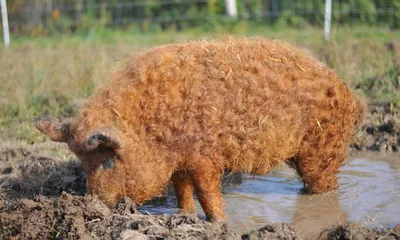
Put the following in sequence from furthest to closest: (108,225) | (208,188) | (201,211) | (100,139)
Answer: (201,211), (208,188), (108,225), (100,139)

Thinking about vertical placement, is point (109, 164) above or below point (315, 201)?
above

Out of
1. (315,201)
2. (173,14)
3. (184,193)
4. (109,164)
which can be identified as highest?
(109,164)

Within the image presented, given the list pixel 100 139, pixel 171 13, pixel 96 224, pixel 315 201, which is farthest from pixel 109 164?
pixel 171 13

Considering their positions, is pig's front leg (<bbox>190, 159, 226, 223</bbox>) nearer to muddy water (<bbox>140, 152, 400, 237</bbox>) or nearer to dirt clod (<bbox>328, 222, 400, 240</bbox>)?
muddy water (<bbox>140, 152, 400, 237</bbox>)

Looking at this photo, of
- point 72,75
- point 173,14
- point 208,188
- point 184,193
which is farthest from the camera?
point 173,14

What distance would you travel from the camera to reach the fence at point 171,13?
16859 millimetres

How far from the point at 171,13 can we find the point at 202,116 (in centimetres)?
1520

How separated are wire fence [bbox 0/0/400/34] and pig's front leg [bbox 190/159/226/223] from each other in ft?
37.8

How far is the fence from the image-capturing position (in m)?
16.9

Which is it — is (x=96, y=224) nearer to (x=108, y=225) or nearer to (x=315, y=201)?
(x=108, y=225)

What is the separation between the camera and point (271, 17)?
17.7 metres

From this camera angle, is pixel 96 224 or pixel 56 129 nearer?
pixel 96 224

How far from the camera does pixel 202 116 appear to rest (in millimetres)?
5117

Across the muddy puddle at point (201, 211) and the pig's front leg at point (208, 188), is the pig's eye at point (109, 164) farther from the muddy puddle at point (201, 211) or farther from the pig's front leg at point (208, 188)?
the pig's front leg at point (208, 188)
